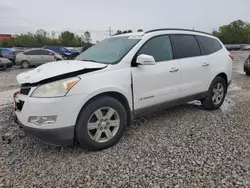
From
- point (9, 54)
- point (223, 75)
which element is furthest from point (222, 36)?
point (223, 75)

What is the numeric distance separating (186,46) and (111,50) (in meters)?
1.49

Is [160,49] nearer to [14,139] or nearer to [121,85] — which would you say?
[121,85]

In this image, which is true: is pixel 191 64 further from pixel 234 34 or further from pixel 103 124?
pixel 234 34

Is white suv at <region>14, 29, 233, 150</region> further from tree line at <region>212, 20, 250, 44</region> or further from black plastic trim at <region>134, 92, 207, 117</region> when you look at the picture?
tree line at <region>212, 20, 250, 44</region>

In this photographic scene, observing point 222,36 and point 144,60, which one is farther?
point 222,36

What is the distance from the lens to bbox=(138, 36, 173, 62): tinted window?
3611 millimetres

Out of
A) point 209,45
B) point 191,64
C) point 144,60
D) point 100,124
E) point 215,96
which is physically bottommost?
point 215,96

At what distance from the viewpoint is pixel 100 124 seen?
10.0 ft

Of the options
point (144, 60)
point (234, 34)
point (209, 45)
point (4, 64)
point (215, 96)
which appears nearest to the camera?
point (144, 60)

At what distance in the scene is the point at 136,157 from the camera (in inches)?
115

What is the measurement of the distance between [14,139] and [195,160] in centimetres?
273

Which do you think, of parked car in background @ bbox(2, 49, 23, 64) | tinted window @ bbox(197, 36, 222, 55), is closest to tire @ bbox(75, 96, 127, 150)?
tinted window @ bbox(197, 36, 222, 55)

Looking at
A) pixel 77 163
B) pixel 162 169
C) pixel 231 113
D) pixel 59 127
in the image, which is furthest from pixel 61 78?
pixel 231 113

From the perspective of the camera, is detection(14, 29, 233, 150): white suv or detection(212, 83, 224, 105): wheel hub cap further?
detection(212, 83, 224, 105): wheel hub cap
